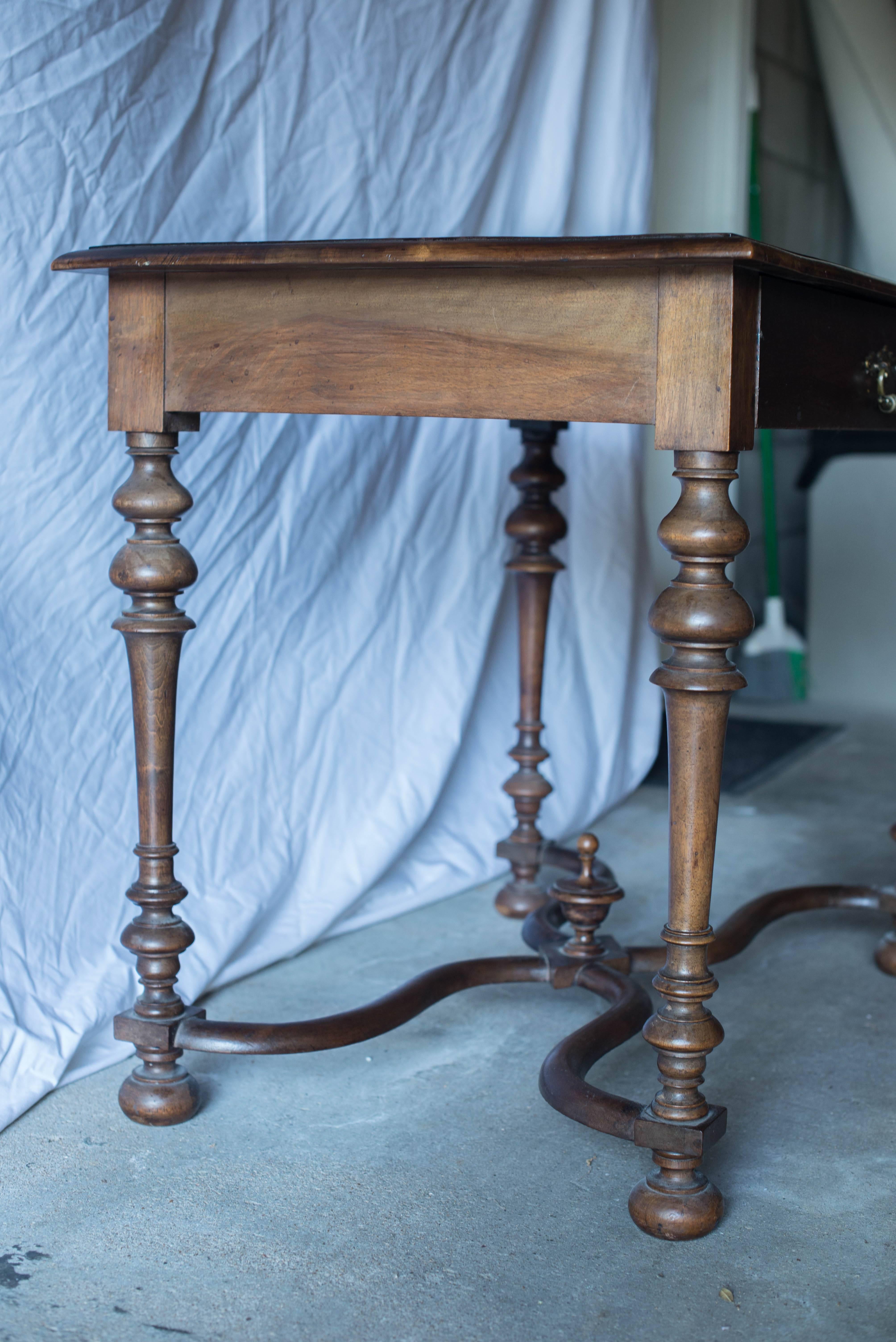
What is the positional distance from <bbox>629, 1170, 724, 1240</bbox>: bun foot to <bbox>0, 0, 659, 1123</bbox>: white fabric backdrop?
22.9 inches

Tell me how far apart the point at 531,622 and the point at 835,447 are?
193 cm

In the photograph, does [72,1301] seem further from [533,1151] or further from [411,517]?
[411,517]

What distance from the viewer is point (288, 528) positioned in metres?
1.77

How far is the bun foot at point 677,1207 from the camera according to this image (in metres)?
1.05

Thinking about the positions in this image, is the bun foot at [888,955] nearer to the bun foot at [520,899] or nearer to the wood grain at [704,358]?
the bun foot at [520,899]

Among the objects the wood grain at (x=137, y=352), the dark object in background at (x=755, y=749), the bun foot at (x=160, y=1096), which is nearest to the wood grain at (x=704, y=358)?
the wood grain at (x=137, y=352)

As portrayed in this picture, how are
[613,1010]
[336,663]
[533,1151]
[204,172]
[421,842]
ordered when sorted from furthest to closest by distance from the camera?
[421,842], [336,663], [204,172], [613,1010], [533,1151]

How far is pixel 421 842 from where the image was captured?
6.62ft

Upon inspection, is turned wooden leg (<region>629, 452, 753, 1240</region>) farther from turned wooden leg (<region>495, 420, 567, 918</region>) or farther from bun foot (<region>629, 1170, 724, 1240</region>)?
turned wooden leg (<region>495, 420, 567, 918</region>)

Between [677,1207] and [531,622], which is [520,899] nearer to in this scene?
[531,622]

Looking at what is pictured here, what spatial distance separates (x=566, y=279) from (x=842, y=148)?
9.83 feet

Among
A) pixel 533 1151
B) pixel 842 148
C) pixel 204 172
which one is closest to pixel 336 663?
pixel 204 172

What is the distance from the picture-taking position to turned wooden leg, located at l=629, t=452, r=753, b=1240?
3.28ft

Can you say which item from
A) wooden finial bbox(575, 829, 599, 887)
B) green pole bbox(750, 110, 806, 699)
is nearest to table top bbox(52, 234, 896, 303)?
wooden finial bbox(575, 829, 599, 887)
